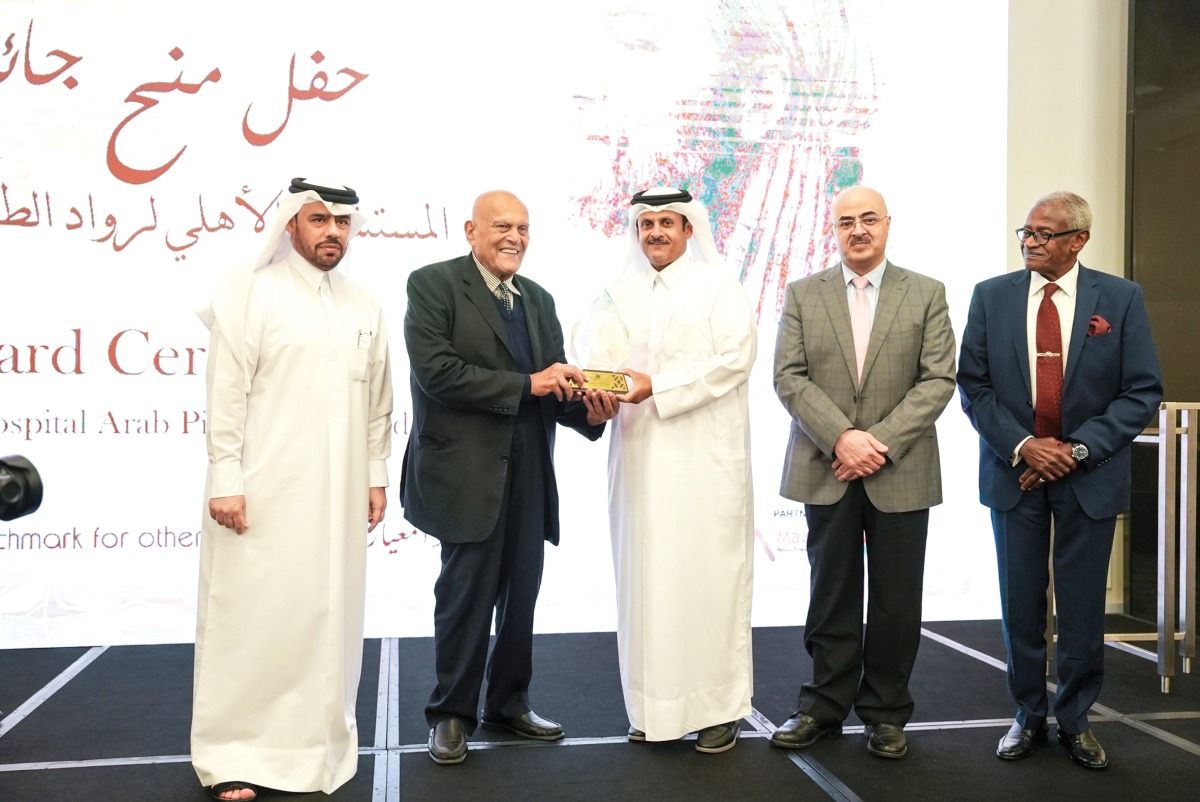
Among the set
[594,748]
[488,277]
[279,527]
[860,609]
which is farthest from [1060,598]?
[279,527]

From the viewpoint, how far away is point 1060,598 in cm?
325

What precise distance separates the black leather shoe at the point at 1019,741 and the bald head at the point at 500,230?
6.81 feet

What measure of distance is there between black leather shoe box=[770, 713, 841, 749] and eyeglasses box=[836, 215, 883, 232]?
1.54 m

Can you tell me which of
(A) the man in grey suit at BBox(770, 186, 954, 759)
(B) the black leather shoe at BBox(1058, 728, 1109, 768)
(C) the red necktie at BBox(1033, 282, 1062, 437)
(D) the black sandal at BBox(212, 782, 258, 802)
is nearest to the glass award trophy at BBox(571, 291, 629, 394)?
(A) the man in grey suit at BBox(770, 186, 954, 759)

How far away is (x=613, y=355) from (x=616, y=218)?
68.1 inches

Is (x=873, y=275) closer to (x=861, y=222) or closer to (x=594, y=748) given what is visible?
(x=861, y=222)

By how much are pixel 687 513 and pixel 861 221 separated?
3.48ft

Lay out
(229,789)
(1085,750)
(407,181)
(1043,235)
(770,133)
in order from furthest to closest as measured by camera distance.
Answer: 1. (770,133)
2. (407,181)
3. (1043,235)
4. (1085,750)
5. (229,789)

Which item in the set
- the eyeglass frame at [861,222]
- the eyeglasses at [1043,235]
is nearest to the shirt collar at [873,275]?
the eyeglass frame at [861,222]

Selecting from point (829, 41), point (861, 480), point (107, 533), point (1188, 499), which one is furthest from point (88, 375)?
point (1188, 499)

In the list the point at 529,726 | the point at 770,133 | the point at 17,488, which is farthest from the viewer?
the point at 770,133

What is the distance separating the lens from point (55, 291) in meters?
4.52

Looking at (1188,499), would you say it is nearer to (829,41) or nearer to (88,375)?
(829,41)

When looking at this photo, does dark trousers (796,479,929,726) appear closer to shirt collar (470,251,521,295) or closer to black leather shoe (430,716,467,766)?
black leather shoe (430,716,467,766)
